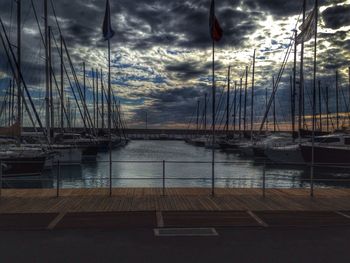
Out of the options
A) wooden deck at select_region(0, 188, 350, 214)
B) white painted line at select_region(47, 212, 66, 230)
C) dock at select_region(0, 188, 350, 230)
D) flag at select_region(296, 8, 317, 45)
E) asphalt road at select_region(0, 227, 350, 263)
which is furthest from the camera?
flag at select_region(296, 8, 317, 45)

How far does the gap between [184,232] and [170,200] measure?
13.9 feet

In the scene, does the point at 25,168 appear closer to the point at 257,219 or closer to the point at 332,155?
the point at 257,219

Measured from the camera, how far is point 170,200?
13820 mm

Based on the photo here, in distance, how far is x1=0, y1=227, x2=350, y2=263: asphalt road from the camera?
24.6 ft

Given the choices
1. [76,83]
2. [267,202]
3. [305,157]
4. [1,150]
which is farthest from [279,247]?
[76,83]

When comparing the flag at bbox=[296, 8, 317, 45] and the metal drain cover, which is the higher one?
the flag at bbox=[296, 8, 317, 45]

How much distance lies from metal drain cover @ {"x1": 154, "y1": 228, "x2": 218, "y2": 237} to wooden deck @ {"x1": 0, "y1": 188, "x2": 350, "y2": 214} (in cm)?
247

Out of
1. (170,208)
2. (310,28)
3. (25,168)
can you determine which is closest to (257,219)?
(170,208)

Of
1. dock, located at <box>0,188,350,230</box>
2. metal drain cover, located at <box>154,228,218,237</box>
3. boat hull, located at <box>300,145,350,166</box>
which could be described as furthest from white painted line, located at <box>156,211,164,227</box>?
boat hull, located at <box>300,145,350,166</box>

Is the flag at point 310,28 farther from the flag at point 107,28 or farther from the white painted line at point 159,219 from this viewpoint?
the white painted line at point 159,219

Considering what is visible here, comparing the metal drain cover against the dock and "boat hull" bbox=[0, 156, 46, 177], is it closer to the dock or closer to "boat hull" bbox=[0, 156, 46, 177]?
the dock

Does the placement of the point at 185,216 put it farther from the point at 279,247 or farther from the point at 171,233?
the point at 279,247

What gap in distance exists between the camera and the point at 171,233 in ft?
31.0

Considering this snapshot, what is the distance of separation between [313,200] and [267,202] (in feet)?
5.69
